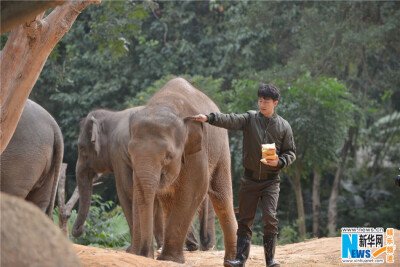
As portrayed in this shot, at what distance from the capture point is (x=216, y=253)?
371 inches

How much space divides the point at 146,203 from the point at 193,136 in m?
0.86

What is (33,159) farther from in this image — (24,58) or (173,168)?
(173,168)

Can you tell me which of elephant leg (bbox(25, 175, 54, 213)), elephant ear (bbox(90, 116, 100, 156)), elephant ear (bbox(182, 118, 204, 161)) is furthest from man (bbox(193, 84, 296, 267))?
elephant ear (bbox(90, 116, 100, 156))

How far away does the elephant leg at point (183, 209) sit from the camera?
23.3ft

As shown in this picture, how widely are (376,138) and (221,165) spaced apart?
13.9 meters

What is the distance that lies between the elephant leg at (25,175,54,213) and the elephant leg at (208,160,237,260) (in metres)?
1.86

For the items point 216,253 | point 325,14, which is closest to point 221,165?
point 216,253

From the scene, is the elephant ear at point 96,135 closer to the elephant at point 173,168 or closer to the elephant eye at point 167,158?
the elephant at point 173,168

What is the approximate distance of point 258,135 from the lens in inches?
248

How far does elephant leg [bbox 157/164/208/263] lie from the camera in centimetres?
711

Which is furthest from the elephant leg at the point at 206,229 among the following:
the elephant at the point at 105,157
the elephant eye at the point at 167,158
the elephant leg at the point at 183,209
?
the elephant eye at the point at 167,158

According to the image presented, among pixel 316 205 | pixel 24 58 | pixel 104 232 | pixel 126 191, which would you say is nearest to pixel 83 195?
pixel 126 191

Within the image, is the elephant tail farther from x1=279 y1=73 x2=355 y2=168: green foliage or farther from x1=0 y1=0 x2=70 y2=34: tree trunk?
x1=279 y1=73 x2=355 y2=168: green foliage

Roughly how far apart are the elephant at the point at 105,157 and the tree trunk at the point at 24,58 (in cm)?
390
